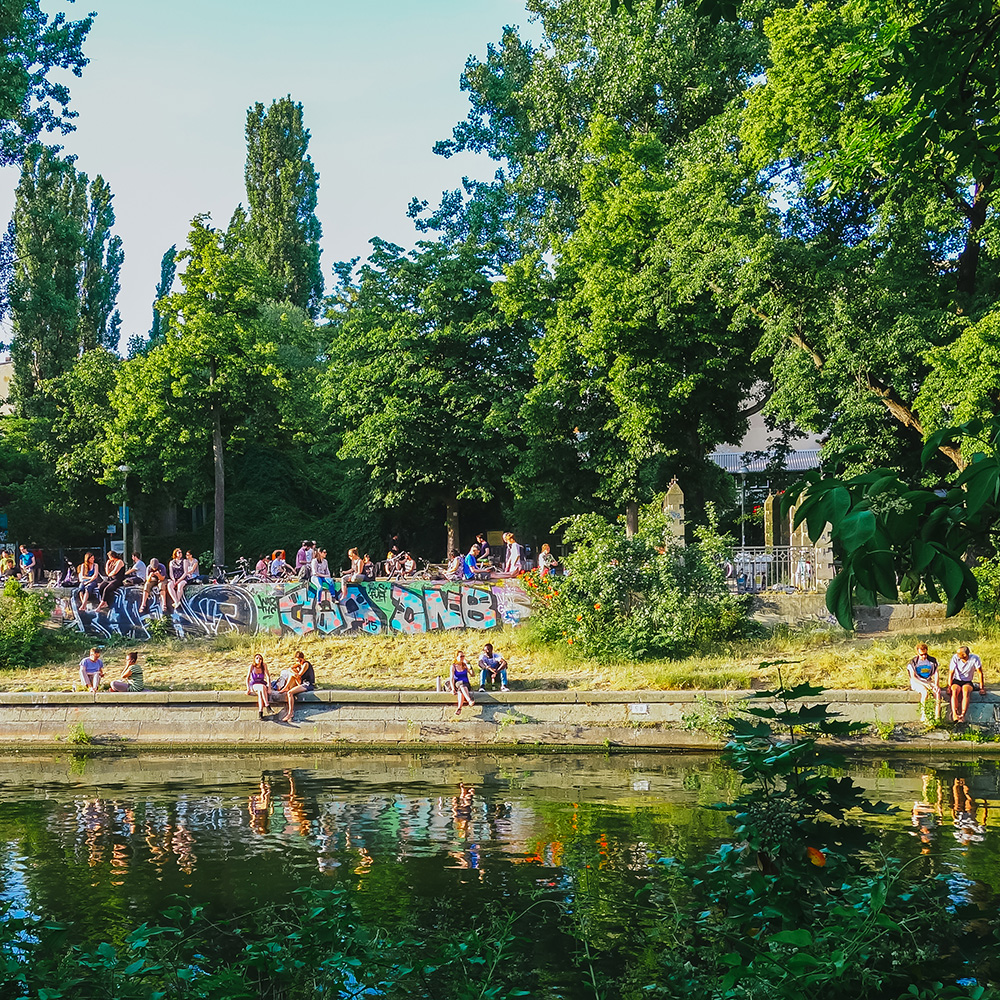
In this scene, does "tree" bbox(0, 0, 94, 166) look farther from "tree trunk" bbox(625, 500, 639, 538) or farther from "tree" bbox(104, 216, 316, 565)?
"tree trunk" bbox(625, 500, 639, 538)

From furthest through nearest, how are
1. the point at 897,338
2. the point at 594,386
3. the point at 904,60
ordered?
the point at 594,386 → the point at 897,338 → the point at 904,60

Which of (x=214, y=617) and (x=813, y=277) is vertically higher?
(x=813, y=277)

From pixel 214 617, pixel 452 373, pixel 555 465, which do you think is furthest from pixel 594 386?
pixel 214 617

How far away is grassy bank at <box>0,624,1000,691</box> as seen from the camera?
20.5m

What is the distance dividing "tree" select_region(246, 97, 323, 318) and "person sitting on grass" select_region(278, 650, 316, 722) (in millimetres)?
39472

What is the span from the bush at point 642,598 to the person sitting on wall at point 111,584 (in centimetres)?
1053

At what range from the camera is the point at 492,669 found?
69.6 feet

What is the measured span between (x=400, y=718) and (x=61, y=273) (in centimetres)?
3316

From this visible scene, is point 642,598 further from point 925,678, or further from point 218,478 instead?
point 218,478

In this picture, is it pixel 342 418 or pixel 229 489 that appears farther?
pixel 229 489

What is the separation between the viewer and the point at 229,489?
44125mm

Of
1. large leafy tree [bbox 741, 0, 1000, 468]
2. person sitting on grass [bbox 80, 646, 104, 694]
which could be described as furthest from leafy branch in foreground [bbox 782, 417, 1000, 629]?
person sitting on grass [bbox 80, 646, 104, 694]

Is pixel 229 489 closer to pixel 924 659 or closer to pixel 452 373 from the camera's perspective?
pixel 452 373

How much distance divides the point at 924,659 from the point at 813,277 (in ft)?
31.2
